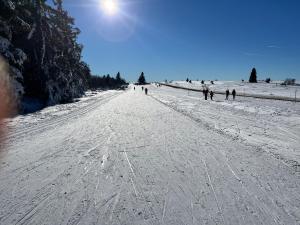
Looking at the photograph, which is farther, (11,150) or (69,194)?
(11,150)

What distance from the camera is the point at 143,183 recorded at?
6105 millimetres

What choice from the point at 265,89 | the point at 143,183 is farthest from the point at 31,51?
the point at 265,89

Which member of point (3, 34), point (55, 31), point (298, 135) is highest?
point (55, 31)

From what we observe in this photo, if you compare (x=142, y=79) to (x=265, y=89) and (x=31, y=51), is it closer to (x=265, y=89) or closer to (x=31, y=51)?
(x=265, y=89)

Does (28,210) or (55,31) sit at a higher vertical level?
(55,31)

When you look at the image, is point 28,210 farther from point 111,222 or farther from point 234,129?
point 234,129

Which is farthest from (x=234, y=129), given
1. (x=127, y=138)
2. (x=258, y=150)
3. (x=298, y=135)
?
(x=127, y=138)

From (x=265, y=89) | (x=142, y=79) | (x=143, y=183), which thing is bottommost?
(x=143, y=183)

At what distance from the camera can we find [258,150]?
926 centimetres

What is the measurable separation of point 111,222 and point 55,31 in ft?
111

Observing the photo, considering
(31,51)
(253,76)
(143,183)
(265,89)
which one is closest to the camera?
(143,183)

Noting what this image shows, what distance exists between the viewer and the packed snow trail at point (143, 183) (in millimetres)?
4652

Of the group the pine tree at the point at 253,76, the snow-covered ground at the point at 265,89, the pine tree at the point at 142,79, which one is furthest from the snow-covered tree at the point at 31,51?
the pine tree at the point at 142,79

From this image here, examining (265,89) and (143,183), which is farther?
(265,89)
